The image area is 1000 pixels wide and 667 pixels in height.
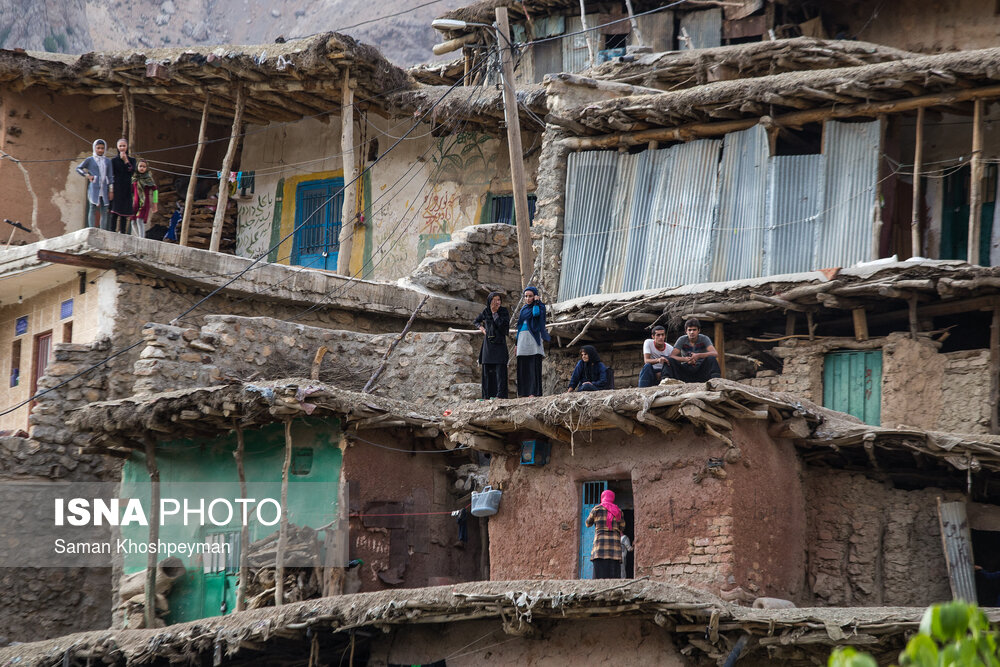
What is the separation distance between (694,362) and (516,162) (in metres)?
4.44

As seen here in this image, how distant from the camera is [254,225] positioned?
80.9 feet

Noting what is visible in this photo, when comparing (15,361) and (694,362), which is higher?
(15,361)

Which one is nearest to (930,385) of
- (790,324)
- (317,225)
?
(790,324)

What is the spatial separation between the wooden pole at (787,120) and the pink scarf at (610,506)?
552 centimetres

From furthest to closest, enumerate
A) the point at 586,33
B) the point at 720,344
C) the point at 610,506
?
the point at 586,33 < the point at 720,344 < the point at 610,506

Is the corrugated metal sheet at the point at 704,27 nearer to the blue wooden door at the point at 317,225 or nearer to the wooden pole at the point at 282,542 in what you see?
the blue wooden door at the point at 317,225

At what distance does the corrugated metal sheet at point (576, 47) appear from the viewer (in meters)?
23.6

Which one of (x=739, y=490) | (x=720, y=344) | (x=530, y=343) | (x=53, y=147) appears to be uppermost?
(x=53, y=147)

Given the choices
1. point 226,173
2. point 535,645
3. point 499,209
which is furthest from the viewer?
point 499,209

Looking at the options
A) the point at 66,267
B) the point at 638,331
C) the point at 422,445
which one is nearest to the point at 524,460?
the point at 422,445

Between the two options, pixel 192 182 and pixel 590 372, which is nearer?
pixel 590 372

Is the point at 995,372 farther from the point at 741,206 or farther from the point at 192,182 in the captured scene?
the point at 192,182

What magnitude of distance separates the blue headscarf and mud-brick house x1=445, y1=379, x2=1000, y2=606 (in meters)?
1.47

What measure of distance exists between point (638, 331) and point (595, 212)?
5.08ft
